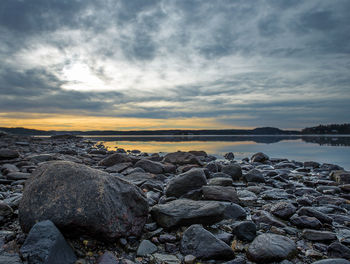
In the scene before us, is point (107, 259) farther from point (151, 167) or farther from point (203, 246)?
point (151, 167)

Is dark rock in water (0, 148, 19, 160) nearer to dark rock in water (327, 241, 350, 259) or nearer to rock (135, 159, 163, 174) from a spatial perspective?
rock (135, 159, 163, 174)

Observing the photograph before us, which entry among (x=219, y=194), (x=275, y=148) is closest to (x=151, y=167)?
(x=219, y=194)

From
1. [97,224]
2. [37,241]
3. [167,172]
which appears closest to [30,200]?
[37,241]

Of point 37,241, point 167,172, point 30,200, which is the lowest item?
point 167,172

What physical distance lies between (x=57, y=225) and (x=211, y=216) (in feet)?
7.07

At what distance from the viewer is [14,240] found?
2697 millimetres

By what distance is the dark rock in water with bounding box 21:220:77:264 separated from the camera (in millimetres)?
2146

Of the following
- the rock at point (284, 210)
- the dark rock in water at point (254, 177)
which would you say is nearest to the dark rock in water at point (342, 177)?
the dark rock in water at point (254, 177)

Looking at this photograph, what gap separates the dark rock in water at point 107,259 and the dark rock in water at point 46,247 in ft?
0.86

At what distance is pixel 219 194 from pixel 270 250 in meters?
2.12

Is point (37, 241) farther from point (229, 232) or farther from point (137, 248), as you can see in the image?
point (229, 232)

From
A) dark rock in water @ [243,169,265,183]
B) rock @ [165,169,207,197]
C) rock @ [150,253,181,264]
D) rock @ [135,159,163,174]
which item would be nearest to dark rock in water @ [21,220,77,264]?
rock @ [150,253,181,264]

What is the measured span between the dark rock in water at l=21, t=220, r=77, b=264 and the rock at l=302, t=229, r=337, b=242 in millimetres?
3095

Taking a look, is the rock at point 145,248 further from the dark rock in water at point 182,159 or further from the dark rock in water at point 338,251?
the dark rock in water at point 182,159
